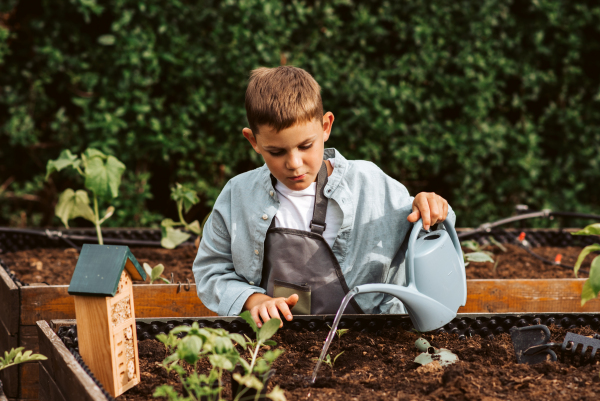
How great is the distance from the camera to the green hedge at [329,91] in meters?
3.50

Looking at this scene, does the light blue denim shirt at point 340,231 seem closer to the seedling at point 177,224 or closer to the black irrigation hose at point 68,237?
the seedling at point 177,224

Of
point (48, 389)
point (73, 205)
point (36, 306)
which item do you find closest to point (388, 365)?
point (48, 389)

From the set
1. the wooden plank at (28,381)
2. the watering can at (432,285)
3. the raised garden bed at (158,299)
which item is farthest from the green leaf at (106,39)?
the watering can at (432,285)

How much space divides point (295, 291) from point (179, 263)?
1.21 m

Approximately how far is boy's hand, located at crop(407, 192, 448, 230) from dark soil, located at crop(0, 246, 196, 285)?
124 centimetres

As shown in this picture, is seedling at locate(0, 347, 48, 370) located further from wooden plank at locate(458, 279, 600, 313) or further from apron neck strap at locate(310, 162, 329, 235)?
wooden plank at locate(458, 279, 600, 313)

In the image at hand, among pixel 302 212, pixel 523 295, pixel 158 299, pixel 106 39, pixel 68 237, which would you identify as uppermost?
pixel 106 39

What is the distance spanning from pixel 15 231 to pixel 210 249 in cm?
167

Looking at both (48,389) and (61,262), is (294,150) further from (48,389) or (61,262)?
(61,262)

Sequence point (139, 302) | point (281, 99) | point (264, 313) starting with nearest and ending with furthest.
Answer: point (264, 313), point (281, 99), point (139, 302)

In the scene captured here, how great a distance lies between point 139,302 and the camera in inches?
82.9

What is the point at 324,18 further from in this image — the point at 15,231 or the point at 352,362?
the point at 352,362

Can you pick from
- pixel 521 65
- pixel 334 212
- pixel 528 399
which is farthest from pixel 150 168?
pixel 528 399

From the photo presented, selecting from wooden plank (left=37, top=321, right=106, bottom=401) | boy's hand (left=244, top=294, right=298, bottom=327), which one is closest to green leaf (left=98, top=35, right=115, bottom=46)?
wooden plank (left=37, top=321, right=106, bottom=401)
